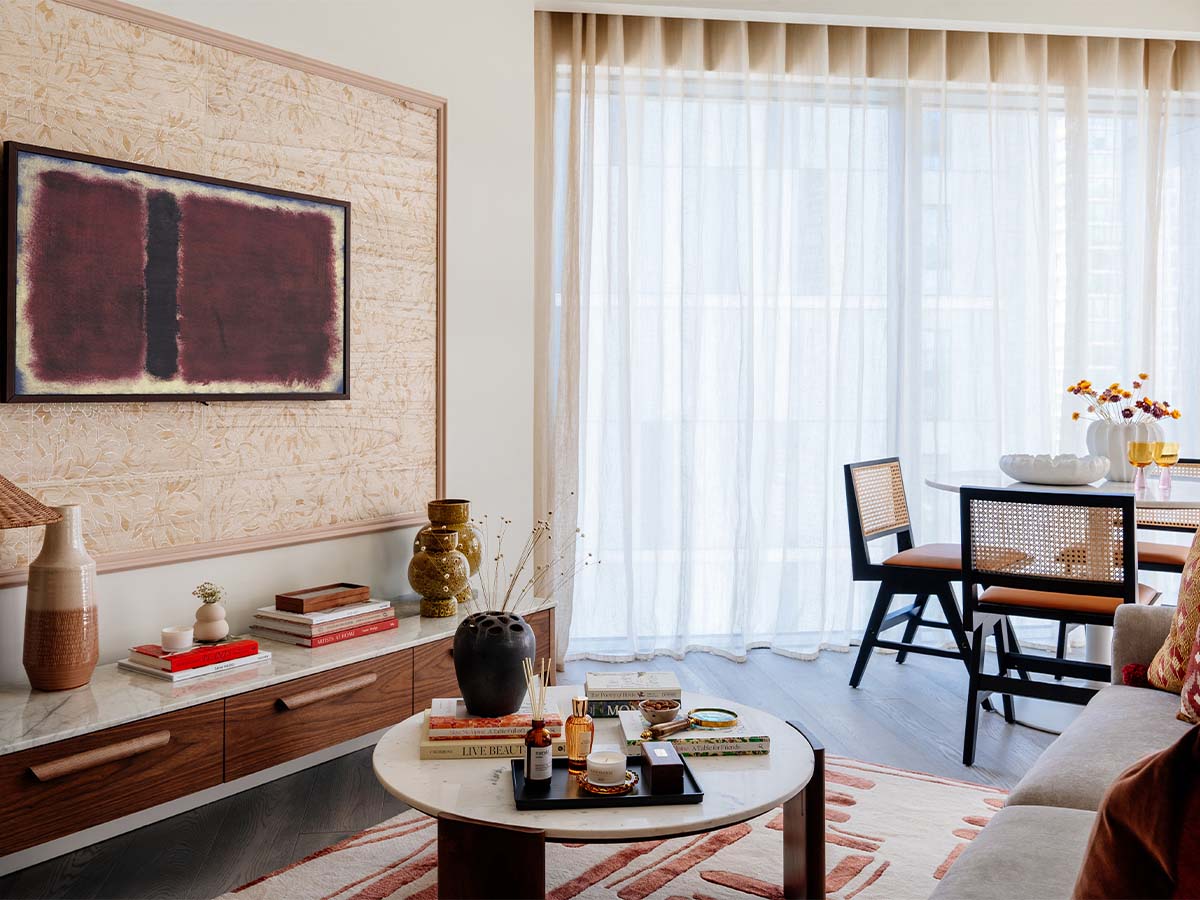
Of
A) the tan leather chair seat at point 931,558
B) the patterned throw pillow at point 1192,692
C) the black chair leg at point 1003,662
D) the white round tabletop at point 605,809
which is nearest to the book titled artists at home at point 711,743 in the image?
the white round tabletop at point 605,809

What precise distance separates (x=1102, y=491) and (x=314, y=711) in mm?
2503

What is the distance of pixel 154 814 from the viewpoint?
8.48 feet

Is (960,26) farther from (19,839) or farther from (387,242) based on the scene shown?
(19,839)

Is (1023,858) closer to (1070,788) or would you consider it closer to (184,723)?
(1070,788)

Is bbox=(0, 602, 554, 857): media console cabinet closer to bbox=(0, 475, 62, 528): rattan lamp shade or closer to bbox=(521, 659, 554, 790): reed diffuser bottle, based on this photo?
bbox=(0, 475, 62, 528): rattan lamp shade

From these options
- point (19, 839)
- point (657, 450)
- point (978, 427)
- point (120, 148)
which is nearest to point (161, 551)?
point (19, 839)

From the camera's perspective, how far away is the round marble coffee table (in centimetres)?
164

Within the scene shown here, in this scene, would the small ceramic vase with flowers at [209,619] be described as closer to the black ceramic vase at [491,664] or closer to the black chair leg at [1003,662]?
the black ceramic vase at [491,664]

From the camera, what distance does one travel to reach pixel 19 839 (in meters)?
1.92

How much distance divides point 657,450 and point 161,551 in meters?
2.15

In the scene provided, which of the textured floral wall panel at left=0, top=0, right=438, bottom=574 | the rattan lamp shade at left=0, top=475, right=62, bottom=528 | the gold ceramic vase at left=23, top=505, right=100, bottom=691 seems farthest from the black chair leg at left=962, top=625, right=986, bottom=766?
the rattan lamp shade at left=0, top=475, right=62, bottom=528

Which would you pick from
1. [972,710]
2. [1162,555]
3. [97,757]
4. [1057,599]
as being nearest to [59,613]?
[97,757]

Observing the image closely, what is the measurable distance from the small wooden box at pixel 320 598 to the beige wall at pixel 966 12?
2431 millimetres

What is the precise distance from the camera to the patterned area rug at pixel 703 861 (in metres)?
2.17
